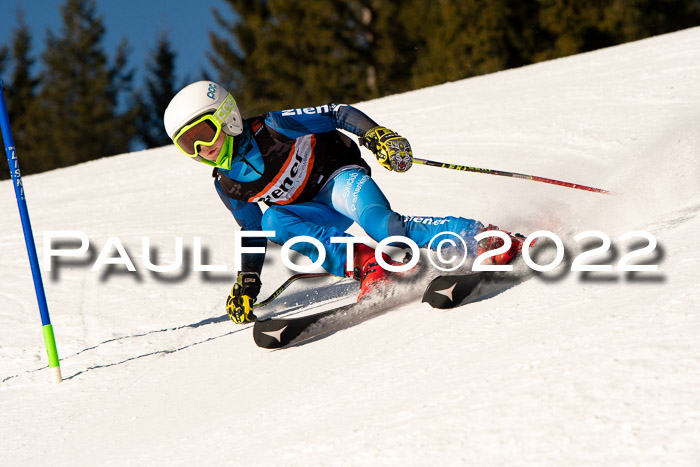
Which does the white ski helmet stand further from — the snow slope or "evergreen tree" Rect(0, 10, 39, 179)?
"evergreen tree" Rect(0, 10, 39, 179)

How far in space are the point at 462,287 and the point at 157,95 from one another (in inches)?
1327

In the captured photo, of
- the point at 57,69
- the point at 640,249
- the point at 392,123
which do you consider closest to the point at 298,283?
the point at 640,249

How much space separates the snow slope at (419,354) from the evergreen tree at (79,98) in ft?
88.3

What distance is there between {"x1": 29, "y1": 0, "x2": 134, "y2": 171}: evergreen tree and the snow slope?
26914mm

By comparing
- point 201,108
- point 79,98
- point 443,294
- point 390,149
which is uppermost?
point 79,98

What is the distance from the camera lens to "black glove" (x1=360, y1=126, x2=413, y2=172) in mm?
3730

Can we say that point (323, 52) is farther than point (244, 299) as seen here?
Yes

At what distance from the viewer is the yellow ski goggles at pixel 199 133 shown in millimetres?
A: 3654

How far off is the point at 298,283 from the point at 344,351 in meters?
2.35

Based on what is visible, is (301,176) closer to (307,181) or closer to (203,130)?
(307,181)

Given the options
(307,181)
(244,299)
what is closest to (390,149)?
(307,181)

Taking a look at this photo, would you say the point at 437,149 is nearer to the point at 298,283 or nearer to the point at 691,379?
the point at 298,283

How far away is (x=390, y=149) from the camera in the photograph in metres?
3.74

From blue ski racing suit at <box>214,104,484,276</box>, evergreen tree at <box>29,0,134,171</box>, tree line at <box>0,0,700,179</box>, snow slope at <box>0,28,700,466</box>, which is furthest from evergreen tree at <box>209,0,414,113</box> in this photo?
blue ski racing suit at <box>214,104,484,276</box>
